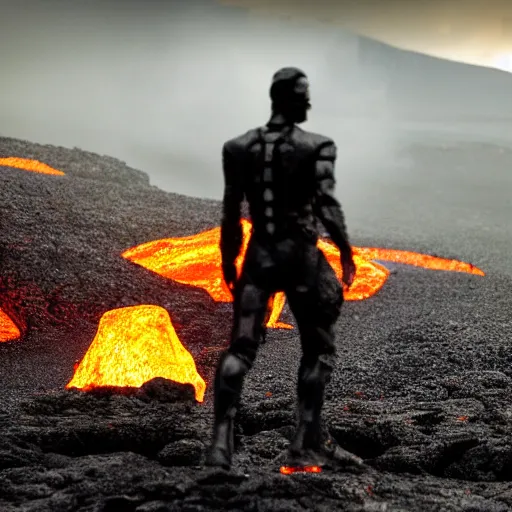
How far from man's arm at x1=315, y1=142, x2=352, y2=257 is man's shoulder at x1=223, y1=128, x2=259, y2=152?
465 millimetres

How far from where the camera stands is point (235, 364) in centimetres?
466

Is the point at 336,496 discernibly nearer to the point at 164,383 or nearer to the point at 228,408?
the point at 228,408

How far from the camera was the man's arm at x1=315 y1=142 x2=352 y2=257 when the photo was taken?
4.61 metres

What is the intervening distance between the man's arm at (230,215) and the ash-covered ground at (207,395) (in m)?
1.44

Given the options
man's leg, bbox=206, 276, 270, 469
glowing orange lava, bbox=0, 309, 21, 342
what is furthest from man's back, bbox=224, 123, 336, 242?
glowing orange lava, bbox=0, 309, 21, 342

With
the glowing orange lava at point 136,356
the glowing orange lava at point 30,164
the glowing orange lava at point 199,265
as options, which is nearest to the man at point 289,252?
the glowing orange lava at point 136,356

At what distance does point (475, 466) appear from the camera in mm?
5551

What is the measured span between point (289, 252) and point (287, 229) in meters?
0.16

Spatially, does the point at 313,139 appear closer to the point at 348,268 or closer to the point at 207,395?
the point at 348,268

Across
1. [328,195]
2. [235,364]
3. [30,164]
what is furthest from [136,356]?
[30,164]

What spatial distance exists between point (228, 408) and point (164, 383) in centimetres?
299

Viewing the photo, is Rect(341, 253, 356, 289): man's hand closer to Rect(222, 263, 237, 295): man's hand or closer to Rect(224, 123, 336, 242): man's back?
Rect(224, 123, 336, 242): man's back

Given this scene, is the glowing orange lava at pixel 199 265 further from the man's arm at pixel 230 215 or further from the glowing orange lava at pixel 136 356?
the man's arm at pixel 230 215

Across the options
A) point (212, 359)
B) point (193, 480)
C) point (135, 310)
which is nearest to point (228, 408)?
point (193, 480)
